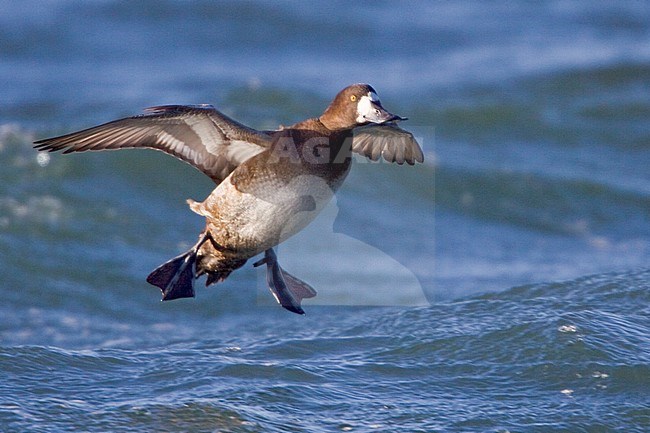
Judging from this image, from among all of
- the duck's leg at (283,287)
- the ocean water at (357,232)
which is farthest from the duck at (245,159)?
the ocean water at (357,232)

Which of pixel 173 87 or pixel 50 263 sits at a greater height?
pixel 173 87

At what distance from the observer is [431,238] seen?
34.6 ft

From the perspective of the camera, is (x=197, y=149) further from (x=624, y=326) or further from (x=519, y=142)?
(x=519, y=142)

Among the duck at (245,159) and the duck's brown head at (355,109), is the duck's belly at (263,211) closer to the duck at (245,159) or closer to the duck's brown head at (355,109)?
the duck at (245,159)

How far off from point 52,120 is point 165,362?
22.5ft

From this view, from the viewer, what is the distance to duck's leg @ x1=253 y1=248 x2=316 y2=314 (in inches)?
238

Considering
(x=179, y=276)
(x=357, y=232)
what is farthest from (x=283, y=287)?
(x=357, y=232)

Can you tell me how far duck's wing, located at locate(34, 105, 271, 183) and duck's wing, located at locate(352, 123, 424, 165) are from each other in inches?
35.3

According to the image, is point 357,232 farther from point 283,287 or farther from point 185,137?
point 185,137

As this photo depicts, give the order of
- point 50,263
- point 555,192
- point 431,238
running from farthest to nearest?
point 555,192 < point 431,238 < point 50,263

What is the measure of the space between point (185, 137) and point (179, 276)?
74cm

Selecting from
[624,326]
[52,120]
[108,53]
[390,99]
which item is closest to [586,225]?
[390,99]

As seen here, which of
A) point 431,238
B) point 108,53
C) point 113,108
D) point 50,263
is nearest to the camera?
point 50,263

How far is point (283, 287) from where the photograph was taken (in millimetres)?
A: 6160
